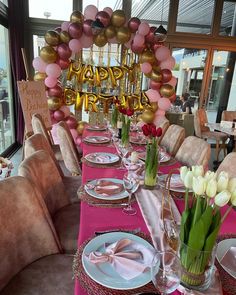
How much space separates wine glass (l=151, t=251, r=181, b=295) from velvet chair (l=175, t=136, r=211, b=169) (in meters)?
1.23

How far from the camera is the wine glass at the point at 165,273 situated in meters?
0.72

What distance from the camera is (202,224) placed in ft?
2.28

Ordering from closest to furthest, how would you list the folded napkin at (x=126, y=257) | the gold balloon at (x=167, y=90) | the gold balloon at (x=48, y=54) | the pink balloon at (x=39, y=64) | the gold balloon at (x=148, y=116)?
the folded napkin at (x=126, y=257) < the gold balloon at (x=48, y=54) < the pink balloon at (x=39, y=64) < the gold balloon at (x=167, y=90) < the gold balloon at (x=148, y=116)

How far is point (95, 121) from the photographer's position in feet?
15.2

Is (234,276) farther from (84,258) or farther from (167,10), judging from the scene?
(167,10)

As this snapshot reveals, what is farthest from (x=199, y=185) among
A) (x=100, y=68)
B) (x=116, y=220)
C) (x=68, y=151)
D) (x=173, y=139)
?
(x=100, y=68)

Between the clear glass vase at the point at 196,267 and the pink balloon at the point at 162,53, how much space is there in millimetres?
3760

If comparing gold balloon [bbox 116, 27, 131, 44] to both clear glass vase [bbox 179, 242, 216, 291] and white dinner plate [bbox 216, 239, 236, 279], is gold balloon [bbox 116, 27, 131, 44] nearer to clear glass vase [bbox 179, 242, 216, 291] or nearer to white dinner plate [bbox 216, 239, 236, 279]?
white dinner plate [bbox 216, 239, 236, 279]

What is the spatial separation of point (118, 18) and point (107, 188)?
10.5 feet

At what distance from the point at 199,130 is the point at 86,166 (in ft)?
11.5

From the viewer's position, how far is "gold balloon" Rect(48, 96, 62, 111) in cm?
390

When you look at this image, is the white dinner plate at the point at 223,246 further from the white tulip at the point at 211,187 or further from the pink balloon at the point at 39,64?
the pink balloon at the point at 39,64

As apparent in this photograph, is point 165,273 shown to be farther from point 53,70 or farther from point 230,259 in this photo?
point 53,70

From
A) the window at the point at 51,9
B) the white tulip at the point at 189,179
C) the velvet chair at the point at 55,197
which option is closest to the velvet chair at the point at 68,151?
the velvet chair at the point at 55,197
